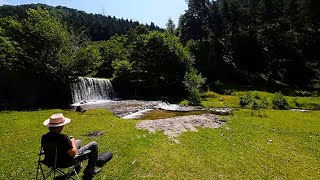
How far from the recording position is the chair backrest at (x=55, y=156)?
33.4 feet

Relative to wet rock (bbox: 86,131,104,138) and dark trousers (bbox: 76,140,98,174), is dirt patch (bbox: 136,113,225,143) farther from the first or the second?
dark trousers (bbox: 76,140,98,174)

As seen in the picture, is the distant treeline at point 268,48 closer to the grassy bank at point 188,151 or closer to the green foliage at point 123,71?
the green foliage at point 123,71

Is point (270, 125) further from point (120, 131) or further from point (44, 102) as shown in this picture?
point (44, 102)

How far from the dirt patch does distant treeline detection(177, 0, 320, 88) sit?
55.0 m

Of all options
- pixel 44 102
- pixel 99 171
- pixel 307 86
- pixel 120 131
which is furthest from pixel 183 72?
pixel 99 171

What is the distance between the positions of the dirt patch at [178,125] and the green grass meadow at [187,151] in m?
0.73

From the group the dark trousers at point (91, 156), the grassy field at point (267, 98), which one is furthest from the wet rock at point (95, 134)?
the grassy field at point (267, 98)

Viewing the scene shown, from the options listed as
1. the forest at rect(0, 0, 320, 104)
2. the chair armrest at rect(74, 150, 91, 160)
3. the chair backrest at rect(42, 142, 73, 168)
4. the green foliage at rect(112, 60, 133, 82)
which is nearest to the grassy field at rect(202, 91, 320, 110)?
the forest at rect(0, 0, 320, 104)

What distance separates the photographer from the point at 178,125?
73.1 feet

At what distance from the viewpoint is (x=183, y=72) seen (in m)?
63.4

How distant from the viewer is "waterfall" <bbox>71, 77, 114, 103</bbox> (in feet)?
165

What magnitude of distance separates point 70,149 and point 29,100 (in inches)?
1441

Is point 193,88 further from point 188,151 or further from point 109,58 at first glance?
point 109,58

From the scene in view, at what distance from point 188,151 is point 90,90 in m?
40.7
